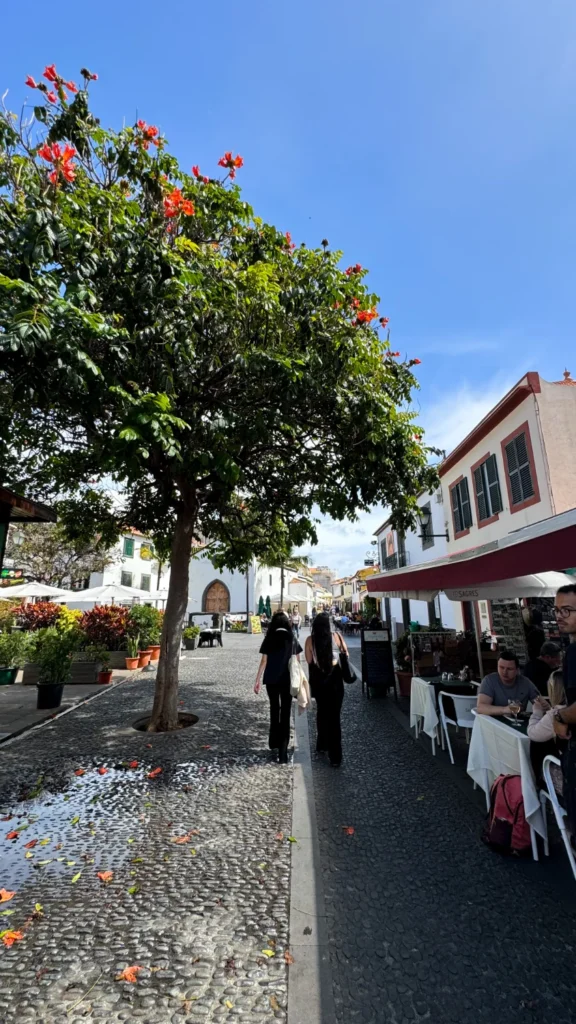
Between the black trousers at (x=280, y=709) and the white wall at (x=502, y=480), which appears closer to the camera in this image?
the black trousers at (x=280, y=709)

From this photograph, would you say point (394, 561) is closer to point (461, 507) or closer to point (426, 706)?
point (461, 507)

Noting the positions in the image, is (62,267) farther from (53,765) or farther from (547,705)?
(547,705)

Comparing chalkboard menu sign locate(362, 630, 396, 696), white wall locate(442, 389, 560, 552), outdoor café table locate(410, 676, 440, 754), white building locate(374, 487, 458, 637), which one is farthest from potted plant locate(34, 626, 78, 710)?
white wall locate(442, 389, 560, 552)

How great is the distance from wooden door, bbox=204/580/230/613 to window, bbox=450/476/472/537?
28.1m

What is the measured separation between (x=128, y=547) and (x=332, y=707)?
32.5 metres

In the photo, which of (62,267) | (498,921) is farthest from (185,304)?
(498,921)

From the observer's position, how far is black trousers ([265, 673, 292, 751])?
5.62 metres

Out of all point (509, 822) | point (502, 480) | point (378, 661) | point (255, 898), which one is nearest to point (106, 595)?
point (378, 661)

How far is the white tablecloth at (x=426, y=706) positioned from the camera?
589 cm

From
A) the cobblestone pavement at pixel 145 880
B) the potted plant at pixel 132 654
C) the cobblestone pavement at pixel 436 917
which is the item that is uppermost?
the potted plant at pixel 132 654

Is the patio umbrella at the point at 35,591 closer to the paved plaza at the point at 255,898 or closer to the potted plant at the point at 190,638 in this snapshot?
the potted plant at the point at 190,638

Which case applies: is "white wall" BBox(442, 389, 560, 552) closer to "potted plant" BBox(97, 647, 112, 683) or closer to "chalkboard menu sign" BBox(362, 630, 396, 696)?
"chalkboard menu sign" BBox(362, 630, 396, 696)

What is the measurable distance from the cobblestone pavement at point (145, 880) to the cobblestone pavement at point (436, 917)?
1.31 feet

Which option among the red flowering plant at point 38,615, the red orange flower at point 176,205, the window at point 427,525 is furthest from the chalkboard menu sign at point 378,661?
the red flowering plant at point 38,615
